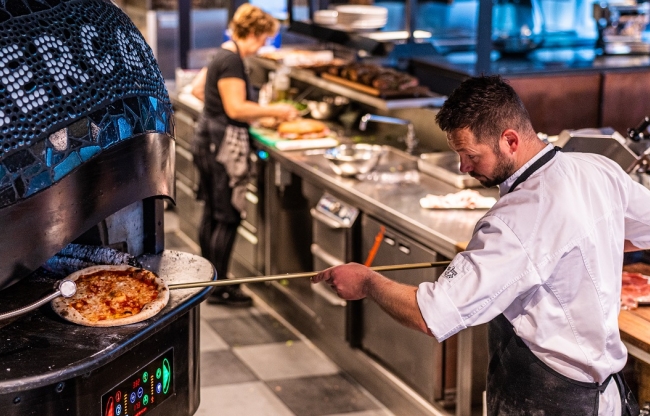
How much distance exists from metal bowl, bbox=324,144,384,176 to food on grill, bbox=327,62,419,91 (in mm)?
381

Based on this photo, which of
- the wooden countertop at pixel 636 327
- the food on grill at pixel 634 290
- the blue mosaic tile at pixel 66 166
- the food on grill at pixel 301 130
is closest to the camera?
the blue mosaic tile at pixel 66 166

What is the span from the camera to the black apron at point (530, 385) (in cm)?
274

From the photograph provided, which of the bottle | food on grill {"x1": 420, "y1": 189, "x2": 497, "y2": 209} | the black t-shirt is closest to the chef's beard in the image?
food on grill {"x1": 420, "y1": 189, "x2": 497, "y2": 209}

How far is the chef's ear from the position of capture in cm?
258

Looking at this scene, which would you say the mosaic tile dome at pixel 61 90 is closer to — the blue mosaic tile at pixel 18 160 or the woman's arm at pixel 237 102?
the blue mosaic tile at pixel 18 160

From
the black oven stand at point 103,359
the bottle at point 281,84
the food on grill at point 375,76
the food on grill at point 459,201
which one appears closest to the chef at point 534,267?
the black oven stand at point 103,359

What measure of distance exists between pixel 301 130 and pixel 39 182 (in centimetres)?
363

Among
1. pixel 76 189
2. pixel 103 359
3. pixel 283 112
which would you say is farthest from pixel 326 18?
pixel 103 359

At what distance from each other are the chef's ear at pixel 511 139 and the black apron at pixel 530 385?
75 mm

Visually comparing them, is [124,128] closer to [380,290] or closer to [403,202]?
[380,290]

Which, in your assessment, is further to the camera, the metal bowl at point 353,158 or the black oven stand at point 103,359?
the metal bowl at point 353,158

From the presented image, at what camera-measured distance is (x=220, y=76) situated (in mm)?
5719

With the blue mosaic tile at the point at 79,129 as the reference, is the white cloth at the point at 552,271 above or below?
below

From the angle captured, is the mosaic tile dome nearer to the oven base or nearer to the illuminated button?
the oven base
